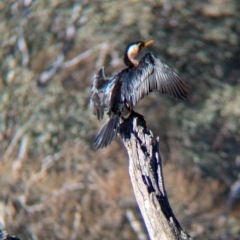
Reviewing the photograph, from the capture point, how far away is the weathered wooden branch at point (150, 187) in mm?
6329

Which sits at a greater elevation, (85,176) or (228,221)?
(85,176)

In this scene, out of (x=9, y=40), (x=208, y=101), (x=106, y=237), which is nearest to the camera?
(x=106, y=237)

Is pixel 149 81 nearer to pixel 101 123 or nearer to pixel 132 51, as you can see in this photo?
pixel 132 51

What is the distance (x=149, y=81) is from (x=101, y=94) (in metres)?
0.57

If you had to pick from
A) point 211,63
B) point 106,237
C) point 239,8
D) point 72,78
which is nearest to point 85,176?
point 106,237

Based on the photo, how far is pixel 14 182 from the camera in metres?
13.1

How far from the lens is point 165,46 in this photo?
47.1 feet

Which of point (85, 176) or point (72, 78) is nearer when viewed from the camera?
point (85, 176)

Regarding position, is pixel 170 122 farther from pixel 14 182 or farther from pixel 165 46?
pixel 14 182

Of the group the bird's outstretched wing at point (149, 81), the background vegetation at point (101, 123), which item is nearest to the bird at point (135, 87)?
the bird's outstretched wing at point (149, 81)

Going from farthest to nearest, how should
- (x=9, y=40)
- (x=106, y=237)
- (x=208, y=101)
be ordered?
(x=9, y=40), (x=208, y=101), (x=106, y=237)

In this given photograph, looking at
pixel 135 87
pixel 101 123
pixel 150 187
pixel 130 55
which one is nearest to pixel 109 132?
pixel 135 87

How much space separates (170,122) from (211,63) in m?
1.55

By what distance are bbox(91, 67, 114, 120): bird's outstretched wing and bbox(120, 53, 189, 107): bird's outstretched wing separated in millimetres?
231
